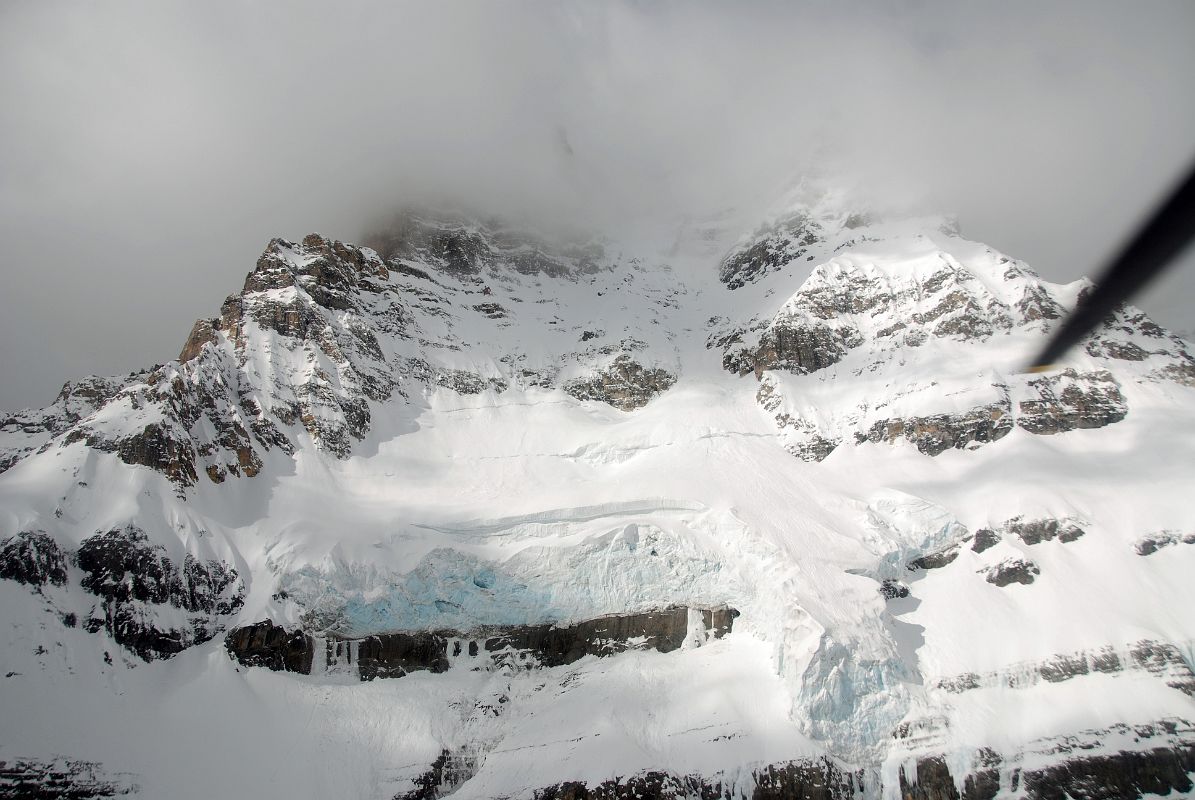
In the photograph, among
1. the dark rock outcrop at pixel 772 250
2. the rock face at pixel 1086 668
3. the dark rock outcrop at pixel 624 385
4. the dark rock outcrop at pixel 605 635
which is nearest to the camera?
the rock face at pixel 1086 668

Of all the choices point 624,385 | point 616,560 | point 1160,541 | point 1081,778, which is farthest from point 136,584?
point 1160,541

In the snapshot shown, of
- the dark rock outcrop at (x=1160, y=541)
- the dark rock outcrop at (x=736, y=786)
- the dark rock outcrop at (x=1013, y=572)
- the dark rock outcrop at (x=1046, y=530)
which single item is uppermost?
the dark rock outcrop at (x=1046, y=530)

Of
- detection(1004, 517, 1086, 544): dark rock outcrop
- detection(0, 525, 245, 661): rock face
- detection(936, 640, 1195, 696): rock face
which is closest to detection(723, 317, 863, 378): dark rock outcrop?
detection(1004, 517, 1086, 544): dark rock outcrop

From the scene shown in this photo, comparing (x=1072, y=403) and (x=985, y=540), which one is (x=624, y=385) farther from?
(x=1072, y=403)

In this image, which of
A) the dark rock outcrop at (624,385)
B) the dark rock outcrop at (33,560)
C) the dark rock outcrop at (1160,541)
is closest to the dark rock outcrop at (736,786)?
the dark rock outcrop at (33,560)

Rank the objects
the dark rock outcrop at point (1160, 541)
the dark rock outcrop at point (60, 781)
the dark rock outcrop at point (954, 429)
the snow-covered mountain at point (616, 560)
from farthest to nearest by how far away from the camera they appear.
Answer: the dark rock outcrop at point (954, 429), the dark rock outcrop at point (1160, 541), the snow-covered mountain at point (616, 560), the dark rock outcrop at point (60, 781)

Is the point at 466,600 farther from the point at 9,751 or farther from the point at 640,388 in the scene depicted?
the point at 640,388

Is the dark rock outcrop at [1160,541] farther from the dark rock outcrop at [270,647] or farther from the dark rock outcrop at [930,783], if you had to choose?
the dark rock outcrop at [270,647]
